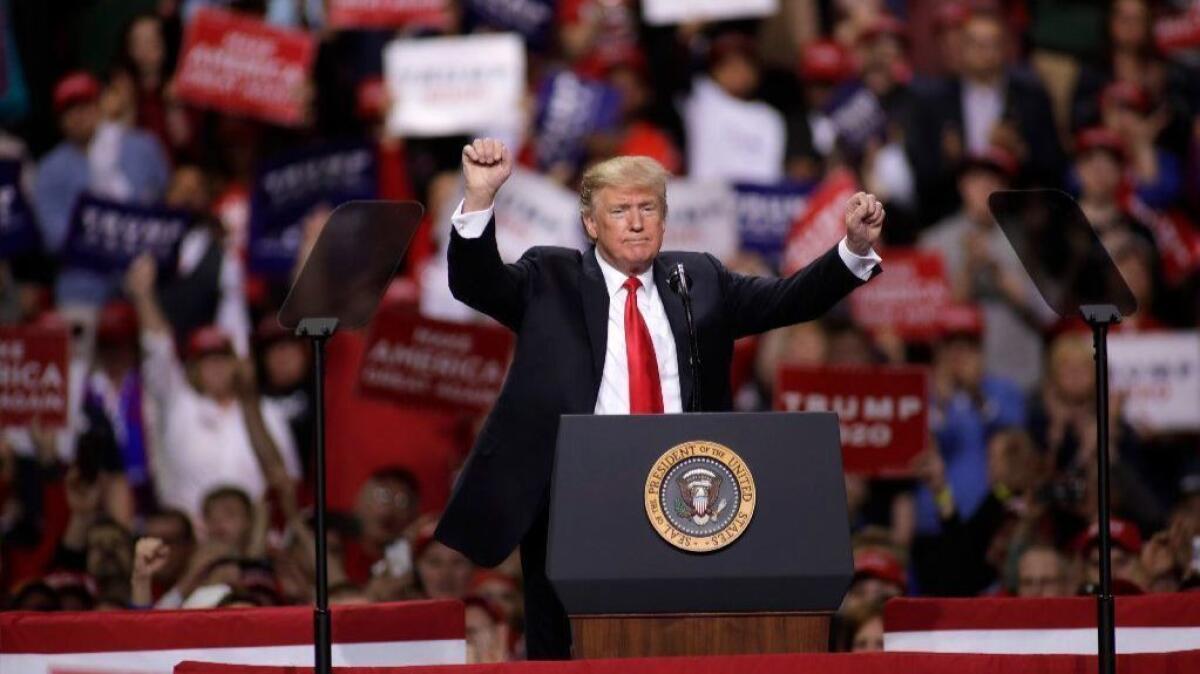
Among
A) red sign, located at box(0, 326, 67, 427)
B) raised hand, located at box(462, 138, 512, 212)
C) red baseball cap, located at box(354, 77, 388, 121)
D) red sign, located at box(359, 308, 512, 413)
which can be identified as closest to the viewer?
raised hand, located at box(462, 138, 512, 212)

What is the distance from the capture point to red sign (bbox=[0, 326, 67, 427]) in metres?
8.41

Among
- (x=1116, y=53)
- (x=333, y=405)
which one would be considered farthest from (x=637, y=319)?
(x=1116, y=53)

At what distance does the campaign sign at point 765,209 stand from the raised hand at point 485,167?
5.27m

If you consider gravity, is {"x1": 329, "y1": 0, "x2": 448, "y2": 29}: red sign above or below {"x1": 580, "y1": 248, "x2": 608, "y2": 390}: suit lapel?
above

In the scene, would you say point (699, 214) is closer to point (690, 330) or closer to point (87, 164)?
point (87, 164)

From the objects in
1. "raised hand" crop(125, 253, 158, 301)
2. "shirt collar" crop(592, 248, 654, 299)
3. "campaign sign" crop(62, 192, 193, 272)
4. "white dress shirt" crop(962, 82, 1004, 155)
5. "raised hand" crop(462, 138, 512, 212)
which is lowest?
"shirt collar" crop(592, 248, 654, 299)

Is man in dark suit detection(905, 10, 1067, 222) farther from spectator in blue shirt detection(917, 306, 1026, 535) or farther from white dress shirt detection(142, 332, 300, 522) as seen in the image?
white dress shirt detection(142, 332, 300, 522)

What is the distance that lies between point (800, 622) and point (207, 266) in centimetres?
578

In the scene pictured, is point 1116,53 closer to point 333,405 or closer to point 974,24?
point 974,24

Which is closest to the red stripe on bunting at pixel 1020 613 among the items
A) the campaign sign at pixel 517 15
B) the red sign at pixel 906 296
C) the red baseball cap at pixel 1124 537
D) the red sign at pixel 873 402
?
the red baseball cap at pixel 1124 537

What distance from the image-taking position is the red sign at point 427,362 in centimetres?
872

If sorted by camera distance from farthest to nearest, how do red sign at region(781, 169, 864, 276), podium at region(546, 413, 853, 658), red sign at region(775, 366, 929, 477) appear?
→ 1. red sign at region(781, 169, 864, 276)
2. red sign at region(775, 366, 929, 477)
3. podium at region(546, 413, 853, 658)

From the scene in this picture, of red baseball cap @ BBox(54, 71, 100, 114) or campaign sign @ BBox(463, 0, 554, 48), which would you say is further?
campaign sign @ BBox(463, 0, 554, 48)

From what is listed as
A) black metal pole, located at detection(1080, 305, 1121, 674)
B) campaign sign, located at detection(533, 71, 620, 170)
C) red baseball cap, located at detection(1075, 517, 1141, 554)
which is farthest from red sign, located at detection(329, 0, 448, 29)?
black metal pole, located at detection(1080, 305, 1121, 674)
